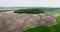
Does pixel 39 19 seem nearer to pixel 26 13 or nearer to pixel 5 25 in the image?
pixel 26 13

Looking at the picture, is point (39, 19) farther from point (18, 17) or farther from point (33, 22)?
point (18, 17)

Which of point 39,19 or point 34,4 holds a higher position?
point 34,4

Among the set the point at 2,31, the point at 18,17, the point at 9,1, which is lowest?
the point at 2,31

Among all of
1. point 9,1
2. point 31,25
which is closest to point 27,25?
point 31,25

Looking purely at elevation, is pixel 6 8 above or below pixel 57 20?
above

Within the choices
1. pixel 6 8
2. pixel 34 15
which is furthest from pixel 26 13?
pixel 6 8

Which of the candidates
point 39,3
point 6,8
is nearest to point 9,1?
point 6,8

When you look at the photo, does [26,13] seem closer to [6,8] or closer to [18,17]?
[18,17]
